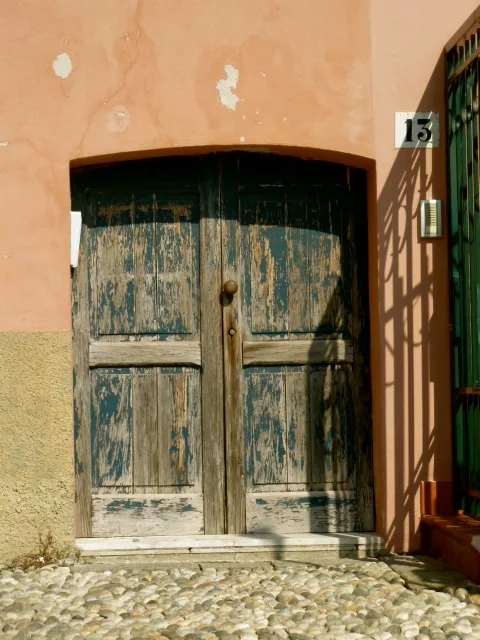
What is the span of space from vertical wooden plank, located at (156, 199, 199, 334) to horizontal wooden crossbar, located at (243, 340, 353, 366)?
35cm

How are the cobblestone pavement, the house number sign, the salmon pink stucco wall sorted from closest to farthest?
the cobblestone pavement
the salmon pink stucco wall
the house number sign

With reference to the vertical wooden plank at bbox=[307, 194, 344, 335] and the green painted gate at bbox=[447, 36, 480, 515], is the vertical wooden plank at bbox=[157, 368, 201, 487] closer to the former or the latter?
the vertical wooden plank at bbox=[307, 194, 344, 335]

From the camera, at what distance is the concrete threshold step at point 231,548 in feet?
17.9

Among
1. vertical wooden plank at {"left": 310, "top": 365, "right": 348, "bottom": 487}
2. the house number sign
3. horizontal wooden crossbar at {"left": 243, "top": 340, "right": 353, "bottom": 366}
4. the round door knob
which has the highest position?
the house number sign

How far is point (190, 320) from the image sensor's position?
18.7 ft

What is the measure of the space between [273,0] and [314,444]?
245 cm

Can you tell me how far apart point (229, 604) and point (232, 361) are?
1536mm

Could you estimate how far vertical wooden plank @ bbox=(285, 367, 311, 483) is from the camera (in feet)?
18.8

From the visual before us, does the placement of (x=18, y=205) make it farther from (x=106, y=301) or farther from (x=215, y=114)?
(x=215, y=114)

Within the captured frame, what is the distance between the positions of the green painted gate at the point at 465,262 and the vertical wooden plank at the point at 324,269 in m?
0.66

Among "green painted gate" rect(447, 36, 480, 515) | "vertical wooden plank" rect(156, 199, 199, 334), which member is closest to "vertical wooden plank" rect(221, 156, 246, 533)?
"vertical wooden plank" rect(156, 199, 199, 334)

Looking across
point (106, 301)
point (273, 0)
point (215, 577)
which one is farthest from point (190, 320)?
point (273, 0)

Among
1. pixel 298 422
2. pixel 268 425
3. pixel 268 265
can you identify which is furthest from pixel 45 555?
pixel 268 265

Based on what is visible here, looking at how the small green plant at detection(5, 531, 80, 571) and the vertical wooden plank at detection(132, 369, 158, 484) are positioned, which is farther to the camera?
the vertical wooden plank at detection(132, 369, 158, 484)
